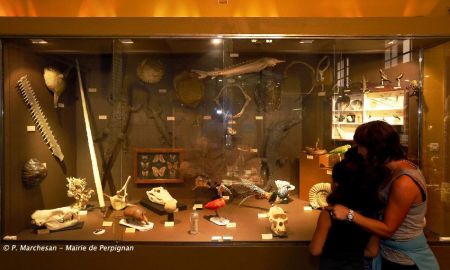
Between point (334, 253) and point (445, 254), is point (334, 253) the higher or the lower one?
the higher one

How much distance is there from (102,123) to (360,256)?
2.61 meters

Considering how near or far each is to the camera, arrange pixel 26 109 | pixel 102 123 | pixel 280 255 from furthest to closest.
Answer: pixel 102 123
pixel 26 109
pixel 280 255

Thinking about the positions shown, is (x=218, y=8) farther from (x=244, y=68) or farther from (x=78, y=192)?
(x=78, y=192)

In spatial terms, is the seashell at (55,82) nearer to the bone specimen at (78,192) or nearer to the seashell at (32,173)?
the seashell at (32,173)

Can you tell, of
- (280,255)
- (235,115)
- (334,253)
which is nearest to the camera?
(334,253)

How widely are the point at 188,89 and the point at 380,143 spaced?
1980 mm

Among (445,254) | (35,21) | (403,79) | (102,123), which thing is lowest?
(445,254)

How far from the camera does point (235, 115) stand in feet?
9.92

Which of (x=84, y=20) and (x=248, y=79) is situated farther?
(x=248, y=79)

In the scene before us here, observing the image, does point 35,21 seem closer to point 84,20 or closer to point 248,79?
point 84,20

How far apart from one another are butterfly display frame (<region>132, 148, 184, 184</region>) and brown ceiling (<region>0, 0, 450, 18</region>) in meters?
1.26

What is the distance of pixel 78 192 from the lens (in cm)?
303

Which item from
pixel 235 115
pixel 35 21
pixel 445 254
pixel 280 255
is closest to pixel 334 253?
pixel 280 255

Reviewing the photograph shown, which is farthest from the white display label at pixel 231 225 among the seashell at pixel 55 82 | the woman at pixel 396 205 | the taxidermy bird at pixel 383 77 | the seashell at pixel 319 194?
the seashell at pixel 55 82
